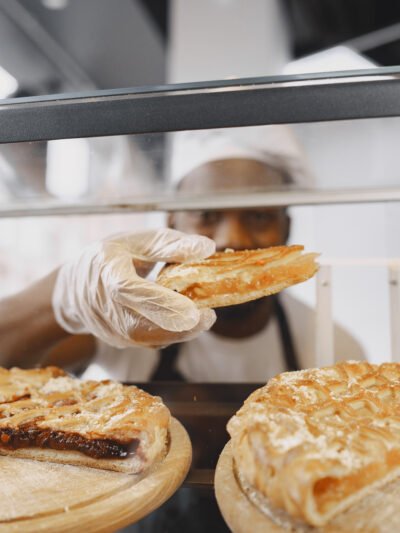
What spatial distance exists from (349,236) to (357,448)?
990 mm

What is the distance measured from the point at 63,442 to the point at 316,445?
59 cm

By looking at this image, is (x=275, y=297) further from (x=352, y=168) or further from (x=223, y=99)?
(x=223, y=99)

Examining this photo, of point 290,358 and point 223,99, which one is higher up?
point 223,99

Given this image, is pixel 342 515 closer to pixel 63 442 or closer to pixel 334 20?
pixel 63 442

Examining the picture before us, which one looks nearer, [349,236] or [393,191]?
[393,191]

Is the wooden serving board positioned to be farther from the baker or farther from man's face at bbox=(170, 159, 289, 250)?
man's face at bbox=(170, 159, 289, 250)

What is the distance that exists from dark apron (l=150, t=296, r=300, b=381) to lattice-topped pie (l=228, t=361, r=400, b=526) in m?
0.72

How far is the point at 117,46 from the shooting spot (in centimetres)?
372

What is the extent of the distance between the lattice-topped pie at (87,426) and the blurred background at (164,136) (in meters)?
0.60

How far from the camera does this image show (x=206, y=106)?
39.7 inches

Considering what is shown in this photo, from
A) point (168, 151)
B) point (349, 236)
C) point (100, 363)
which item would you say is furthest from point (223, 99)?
point (100, 363)

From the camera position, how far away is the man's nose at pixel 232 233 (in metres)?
1.60

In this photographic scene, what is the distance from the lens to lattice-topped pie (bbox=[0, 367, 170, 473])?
1058 mm

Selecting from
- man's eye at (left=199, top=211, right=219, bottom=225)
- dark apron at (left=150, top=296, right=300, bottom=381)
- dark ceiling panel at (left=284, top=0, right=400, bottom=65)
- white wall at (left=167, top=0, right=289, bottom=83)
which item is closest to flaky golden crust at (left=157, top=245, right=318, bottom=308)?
man's eye at (left=199, top=211, right=219, bottom=225)
